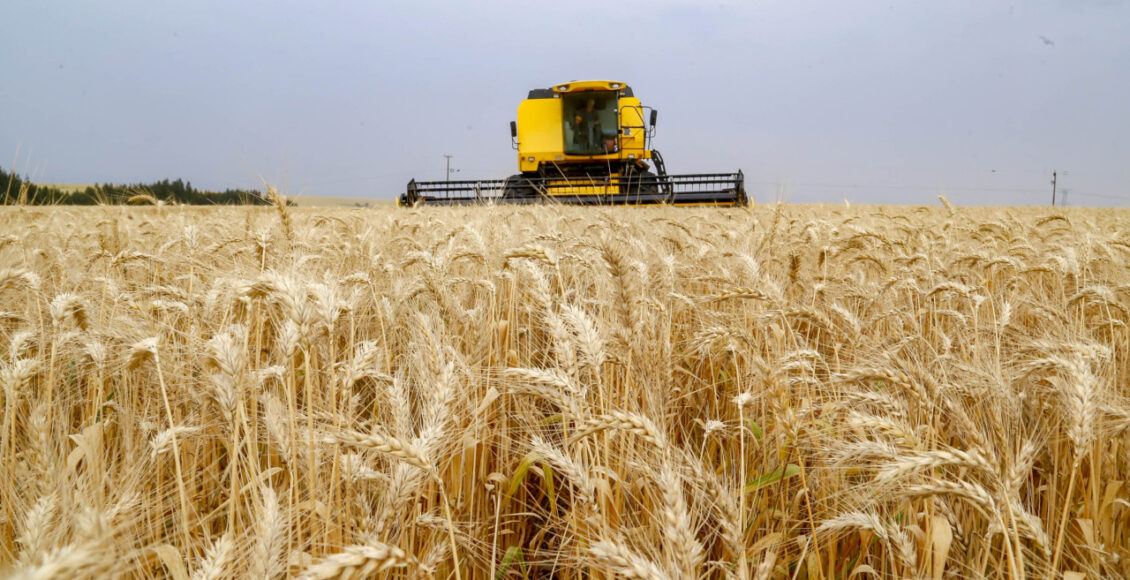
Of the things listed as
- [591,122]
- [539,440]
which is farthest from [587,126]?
[539,440]

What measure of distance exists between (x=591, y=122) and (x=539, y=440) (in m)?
12.3

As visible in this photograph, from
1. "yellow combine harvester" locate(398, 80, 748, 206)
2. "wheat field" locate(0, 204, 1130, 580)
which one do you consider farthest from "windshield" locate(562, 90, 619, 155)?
"wheat field" locate(0, 204, 1130, 580)

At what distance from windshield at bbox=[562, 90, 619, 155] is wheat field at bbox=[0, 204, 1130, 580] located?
10.8 m

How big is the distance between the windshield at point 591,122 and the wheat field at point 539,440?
1083 cm

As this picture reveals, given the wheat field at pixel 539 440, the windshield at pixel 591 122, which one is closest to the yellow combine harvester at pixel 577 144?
the windshield at pixel 591 122

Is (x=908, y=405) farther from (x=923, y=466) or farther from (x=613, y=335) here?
(x=613, y=335)

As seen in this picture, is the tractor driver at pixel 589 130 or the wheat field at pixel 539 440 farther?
the tractor driver at pixel 589 130

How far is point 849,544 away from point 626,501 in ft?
1.79

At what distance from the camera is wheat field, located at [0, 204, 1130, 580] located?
902 millimetres

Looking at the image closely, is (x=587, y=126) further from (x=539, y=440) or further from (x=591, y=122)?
(x=539, y=440)

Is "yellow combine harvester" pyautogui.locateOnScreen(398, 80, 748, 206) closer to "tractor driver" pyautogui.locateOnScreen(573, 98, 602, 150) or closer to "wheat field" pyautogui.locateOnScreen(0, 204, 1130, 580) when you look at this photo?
"tractor driver" pyautogui.locateOnScreen(573, 98, 602, 150)

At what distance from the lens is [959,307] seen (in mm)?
2693

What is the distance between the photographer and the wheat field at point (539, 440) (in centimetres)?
90

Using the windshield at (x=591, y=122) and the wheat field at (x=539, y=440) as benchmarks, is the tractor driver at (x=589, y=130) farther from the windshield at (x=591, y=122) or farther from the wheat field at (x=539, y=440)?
the wheat field at (x=539, y=440)
